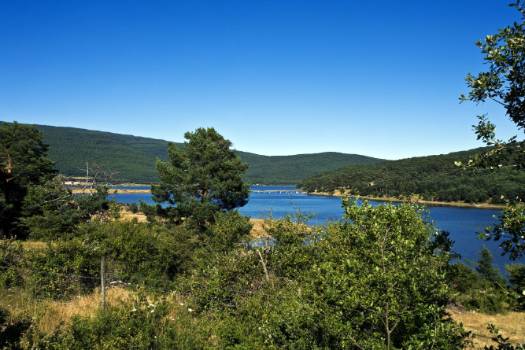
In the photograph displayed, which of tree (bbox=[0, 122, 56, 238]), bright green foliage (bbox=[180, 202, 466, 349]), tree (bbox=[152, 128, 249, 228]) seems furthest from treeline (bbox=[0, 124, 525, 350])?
tree (bbox=[0, 122, 56, 238])

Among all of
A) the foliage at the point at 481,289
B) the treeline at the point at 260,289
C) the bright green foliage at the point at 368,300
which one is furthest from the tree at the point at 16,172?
the foliage at the point at 481,289

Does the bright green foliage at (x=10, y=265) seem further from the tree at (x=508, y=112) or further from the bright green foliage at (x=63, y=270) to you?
the tree at (x=508, y=112)

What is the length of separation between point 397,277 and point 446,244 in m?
1.02

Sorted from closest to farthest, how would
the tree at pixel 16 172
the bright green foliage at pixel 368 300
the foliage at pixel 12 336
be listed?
the bright green foliage at pixel 368 300 < the foliage at pixel 12 336 < the tree at pixel 16 172

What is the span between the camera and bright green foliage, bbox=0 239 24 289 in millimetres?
11641

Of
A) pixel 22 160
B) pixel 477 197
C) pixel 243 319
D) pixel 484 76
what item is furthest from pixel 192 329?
pixel 477 197

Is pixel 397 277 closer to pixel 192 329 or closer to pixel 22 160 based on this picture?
pixel 192 329

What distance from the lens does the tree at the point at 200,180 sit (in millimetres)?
31609

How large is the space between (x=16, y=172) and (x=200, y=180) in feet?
50.2

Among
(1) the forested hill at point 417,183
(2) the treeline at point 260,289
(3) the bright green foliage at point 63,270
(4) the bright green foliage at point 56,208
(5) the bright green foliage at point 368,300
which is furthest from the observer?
(1) the forested hill at point 417,183

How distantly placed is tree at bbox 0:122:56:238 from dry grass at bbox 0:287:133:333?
24.9 metres

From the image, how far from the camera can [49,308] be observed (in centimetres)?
914

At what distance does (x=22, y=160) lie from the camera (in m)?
36.2

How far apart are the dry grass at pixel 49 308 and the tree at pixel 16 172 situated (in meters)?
24.9
